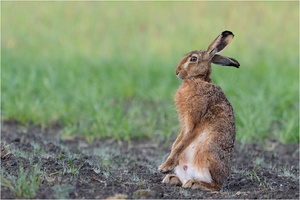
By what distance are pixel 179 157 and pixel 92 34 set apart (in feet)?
27.3

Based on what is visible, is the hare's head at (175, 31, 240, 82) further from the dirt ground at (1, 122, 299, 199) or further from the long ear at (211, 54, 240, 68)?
the dirt ground at (1, 122, 299, 199)

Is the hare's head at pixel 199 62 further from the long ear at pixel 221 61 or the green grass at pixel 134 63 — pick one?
the green grass at pixel 134 63

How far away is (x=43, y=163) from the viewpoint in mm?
5918

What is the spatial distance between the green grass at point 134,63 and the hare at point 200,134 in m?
1.75

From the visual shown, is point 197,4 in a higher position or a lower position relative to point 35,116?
higher

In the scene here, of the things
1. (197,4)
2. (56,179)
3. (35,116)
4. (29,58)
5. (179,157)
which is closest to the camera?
(56,179)

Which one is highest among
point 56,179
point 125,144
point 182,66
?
point 182,66

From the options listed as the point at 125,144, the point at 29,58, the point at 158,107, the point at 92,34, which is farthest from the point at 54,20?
the point at 125,144

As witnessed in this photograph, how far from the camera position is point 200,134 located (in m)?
5.84

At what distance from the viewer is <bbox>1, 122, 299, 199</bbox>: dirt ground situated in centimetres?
520

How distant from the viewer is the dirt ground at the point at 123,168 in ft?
17.1

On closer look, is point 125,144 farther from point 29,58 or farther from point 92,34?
point 92,34

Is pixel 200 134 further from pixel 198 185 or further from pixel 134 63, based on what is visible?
pixel 134 63

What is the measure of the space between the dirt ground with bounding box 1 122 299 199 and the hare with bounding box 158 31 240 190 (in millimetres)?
141
